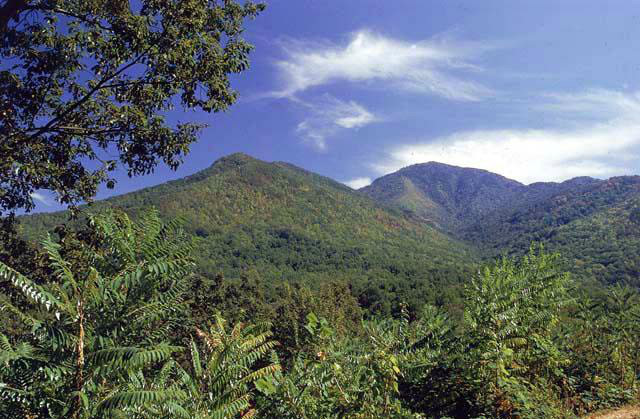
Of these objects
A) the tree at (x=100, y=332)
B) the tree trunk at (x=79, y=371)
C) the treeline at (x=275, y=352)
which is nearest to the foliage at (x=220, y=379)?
the treeline at (x=275, y=352)

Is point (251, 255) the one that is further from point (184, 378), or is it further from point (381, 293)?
point (184, 378)

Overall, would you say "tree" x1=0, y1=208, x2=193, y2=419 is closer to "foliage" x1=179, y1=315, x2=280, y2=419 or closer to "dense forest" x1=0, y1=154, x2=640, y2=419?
"dense forest" x1=0, y1=154, x2=640, y2=419

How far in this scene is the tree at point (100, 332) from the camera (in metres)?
2.29

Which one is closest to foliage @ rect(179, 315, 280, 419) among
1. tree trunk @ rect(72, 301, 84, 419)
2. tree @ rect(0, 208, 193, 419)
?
tree @ rect(0, 208, 193, 419)

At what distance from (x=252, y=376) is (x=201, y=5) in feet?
23.4

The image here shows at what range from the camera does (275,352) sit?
13.1 ft

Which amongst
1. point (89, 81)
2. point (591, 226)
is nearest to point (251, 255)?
point (591, 226)

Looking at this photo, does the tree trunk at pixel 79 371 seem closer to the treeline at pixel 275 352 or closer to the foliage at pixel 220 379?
the treeline at pixel 275 352

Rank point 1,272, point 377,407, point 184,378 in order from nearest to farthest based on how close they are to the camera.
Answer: point 1,272, point 184,378, point 377,407

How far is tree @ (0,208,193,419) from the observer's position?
7.51 feet

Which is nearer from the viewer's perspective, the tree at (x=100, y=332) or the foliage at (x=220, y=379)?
the tree at (x=100, y=332)

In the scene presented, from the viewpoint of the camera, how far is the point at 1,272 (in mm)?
2305

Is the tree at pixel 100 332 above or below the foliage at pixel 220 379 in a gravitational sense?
above

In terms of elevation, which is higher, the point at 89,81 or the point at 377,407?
the point at 89,81
